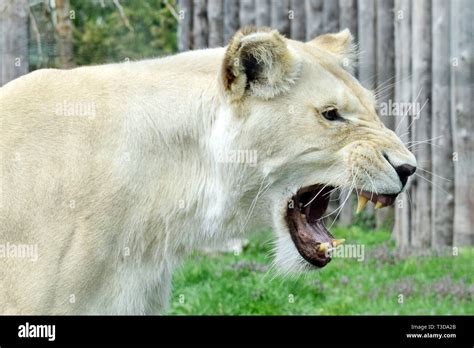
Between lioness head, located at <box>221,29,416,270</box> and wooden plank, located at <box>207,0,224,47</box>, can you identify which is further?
wooden plank, located at <box>207,0,224,47</box>

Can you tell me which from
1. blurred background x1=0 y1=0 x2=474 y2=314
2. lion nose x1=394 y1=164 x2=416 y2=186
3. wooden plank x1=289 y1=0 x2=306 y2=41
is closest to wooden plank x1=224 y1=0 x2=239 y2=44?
blurred background x1=0 y1=0 x2=474 y2=314

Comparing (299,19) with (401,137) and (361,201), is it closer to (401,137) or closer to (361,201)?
(401,137)

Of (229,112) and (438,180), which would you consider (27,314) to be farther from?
(438,180)

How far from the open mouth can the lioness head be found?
0.06 metres

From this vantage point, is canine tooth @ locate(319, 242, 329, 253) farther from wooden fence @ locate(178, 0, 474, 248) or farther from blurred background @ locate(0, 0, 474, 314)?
wooden fence @ locate(178, 0, 474, 248)

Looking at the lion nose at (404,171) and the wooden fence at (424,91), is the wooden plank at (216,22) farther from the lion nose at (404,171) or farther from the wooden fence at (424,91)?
the lion nose at (404,171)

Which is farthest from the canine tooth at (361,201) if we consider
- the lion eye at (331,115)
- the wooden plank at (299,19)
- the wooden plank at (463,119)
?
the wooden plank at (299,19)

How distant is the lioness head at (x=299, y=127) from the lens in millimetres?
3848

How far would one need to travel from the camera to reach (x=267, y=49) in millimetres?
3795

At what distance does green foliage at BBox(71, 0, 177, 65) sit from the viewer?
46.1ft
